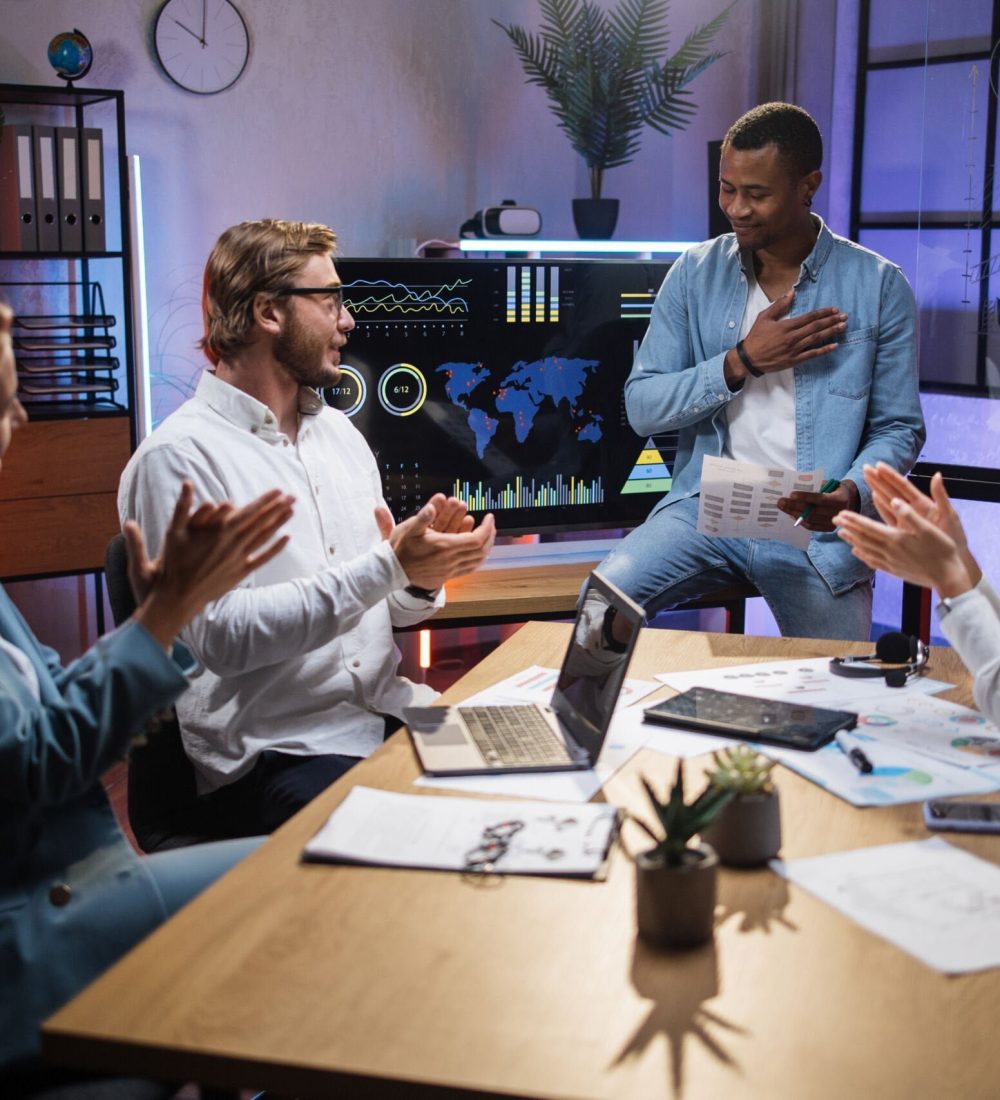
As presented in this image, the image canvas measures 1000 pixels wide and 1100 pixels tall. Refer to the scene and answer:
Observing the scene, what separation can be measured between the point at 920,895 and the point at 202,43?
371 centimetres

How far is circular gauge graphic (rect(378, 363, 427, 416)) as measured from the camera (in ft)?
12.4

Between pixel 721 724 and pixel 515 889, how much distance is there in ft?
2.00

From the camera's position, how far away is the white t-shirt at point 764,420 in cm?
330

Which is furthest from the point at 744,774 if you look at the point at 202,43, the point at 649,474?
the point at 202,43

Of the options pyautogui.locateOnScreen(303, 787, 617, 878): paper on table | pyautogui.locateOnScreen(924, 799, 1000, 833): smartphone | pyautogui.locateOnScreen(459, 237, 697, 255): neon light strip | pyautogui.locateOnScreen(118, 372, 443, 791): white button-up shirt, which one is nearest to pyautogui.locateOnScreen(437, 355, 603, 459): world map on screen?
pyautogui.locateOnScreen(459, 237, 697, 255): neon light strip

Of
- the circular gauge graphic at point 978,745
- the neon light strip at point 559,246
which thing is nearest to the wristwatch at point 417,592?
the circular gauge graphic at point 978,745

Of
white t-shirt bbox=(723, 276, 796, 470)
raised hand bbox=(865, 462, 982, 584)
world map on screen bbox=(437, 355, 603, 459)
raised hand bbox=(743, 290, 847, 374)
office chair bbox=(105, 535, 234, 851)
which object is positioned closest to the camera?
raised hand bbox=(865, 462, 982, 584)

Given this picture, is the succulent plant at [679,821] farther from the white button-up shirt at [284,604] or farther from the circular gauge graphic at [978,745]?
the white button-up shirt at [284,604]

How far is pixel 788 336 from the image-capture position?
318 cm

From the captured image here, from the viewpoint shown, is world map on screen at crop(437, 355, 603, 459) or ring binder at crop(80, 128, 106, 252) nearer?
world map on screen at crop(437, 355, 603, 459)

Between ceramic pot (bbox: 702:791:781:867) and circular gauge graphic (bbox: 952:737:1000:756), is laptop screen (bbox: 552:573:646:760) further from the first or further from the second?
circular gauge graphic (bbox: 952:737:1000:756)

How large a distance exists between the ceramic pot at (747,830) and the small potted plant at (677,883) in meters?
0.14

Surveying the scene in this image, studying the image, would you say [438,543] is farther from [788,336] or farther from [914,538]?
[788,336]

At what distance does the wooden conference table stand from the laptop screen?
37 centimetres
